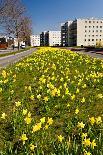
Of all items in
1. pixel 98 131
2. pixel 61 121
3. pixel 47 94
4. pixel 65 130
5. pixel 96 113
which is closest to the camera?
pixel 98 131

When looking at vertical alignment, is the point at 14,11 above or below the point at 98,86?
above

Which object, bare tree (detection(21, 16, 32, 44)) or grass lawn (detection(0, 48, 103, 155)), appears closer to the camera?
grass lawn (detection(0, 48, 103, 155))

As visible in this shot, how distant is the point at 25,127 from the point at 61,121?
3.17ft

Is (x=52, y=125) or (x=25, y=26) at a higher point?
(x=25, y=26)

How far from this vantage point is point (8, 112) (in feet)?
25.6

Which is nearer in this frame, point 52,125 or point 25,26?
point 52,125

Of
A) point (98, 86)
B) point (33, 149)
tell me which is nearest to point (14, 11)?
point (98, 86)

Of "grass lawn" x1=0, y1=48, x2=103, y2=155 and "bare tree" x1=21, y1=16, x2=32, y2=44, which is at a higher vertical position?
"bare tree" x1=21, y1=16, x2=32, y2=44

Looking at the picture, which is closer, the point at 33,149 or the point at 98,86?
the point at 33,149

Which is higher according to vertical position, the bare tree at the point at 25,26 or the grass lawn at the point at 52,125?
the bare tree at the point at 25,26

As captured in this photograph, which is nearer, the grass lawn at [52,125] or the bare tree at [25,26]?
the grass lawn at [52,125]

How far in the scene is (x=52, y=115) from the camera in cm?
731

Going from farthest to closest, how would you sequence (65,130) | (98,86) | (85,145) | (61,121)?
(98,86) → (61,121) → (65,130) → (85,145)

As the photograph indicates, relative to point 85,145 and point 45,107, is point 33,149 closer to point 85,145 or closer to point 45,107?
point 85,145
